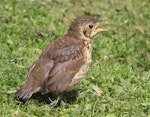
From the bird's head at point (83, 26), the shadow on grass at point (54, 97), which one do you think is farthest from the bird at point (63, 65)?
the shadow on grass at point (54, 97)

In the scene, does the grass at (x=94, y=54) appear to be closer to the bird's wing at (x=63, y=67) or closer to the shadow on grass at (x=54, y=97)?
the shadow on grass at (x=54, y=97)

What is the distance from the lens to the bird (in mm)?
6352

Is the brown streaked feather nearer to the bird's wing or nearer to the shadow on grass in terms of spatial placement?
the bird's wing

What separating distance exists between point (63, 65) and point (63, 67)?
32 millimetres

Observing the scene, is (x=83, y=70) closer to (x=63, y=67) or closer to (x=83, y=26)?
(x=63, y=67)

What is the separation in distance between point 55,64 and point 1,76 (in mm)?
1024

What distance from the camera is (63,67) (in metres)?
6.48

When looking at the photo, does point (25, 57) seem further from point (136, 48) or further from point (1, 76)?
point (136, 48)

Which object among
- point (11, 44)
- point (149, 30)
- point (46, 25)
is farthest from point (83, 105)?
point (149, 30)

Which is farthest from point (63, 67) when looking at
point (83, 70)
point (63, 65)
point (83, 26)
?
point (83, 26)

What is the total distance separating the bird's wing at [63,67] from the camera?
632 cm

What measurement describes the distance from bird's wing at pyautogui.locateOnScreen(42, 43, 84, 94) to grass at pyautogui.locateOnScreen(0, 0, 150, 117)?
36cm

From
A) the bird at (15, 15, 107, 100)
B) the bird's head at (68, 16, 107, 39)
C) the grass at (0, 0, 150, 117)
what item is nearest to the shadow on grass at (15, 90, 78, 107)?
the grass at (0, 0, 150, 117)

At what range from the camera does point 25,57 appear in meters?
7.91
